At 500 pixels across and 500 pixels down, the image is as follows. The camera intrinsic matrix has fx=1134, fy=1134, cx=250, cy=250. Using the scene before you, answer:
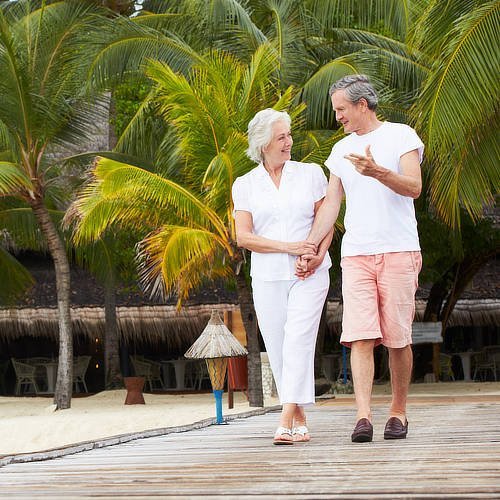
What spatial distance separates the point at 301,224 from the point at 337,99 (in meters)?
0.55

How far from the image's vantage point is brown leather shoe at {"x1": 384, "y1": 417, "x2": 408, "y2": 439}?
4605 mm

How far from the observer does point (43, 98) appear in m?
14.7

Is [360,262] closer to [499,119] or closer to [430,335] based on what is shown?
[499,119]

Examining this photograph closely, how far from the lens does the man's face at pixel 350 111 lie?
4781 millimetres

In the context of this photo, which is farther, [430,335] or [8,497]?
[430,335]

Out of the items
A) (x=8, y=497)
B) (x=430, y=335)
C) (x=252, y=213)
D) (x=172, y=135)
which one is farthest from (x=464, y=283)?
(x=8, y=497)

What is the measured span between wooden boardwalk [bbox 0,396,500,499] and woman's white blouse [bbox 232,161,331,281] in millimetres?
744

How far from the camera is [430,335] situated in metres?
17.3

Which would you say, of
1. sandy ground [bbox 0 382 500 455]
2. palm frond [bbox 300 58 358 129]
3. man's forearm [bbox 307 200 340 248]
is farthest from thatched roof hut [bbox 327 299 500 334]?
man's forearm [bbox 307 200 340 248]

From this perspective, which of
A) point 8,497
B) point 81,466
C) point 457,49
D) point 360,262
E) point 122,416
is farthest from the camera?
point 122,416

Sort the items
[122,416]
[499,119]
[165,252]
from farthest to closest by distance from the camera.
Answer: [122,416] → [165,252] → [499,119]

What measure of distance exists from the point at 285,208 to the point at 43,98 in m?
10.4

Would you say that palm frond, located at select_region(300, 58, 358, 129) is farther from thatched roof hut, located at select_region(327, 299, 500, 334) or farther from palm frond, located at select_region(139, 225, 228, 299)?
thatched roof hut, located at select_region(327, 299, 500, 334)

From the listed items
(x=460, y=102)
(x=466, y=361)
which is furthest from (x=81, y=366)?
(x=460, y=102)
